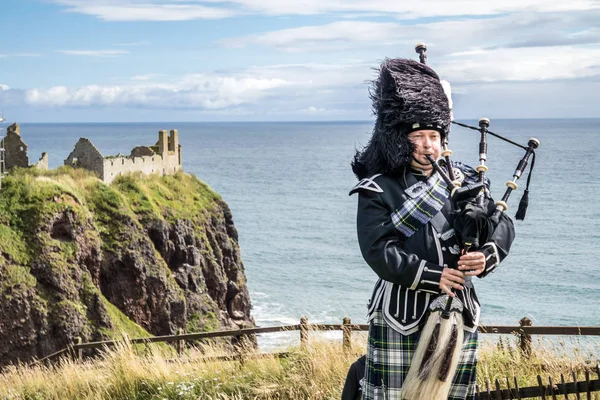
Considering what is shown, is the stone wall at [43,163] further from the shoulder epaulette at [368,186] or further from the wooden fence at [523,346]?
the shoulder epaulette at [368,186]

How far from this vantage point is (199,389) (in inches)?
330

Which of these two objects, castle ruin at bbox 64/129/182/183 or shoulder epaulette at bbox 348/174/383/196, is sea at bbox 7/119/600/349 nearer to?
castle ruin at bbox 64/129/182/183

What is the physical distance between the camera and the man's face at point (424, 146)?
5090mm

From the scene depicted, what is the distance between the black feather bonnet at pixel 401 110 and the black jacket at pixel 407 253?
0.58ft

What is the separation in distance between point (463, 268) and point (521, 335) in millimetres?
3736

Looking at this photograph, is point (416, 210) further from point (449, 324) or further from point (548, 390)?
point (548, 390)

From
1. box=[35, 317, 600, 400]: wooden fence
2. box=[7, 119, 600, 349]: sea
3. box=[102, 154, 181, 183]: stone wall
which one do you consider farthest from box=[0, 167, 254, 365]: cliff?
box=[35, 317, 600, 400]: wooden fence

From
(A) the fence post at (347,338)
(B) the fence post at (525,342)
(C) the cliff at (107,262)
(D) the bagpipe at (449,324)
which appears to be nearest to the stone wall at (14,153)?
(C) the cliff at (107,262)

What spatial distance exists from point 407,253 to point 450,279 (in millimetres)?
314

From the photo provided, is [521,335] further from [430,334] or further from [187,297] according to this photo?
[187,297]

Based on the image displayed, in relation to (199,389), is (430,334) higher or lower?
higher

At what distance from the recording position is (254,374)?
8508 mm

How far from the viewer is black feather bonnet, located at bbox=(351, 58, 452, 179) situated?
504 cm

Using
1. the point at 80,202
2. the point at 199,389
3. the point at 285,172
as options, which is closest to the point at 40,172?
the point at 80,202
